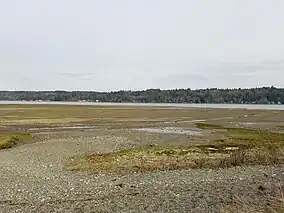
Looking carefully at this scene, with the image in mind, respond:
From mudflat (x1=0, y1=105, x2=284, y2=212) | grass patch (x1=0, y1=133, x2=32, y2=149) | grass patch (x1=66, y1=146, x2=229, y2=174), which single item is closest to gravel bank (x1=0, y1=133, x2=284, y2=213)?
mudflat (x1=0, y1=105, x2=284, y2=212)

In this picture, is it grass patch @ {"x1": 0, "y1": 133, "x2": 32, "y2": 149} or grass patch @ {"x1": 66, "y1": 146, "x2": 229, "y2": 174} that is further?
grass patch @ {"x1": 0, "y1": 133, "x2": 32, "y2": 149}

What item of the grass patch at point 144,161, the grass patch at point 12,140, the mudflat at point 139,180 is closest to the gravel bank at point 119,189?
the mudflat at point 139,180

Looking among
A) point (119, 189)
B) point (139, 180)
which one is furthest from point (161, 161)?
point (119, 189)

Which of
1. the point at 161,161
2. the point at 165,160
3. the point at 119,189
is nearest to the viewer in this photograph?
the point at 119,189

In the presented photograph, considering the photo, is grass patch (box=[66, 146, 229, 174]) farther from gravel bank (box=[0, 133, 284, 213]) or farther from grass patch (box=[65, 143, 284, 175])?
gravel bank (box=[0, 133, 284, 213])

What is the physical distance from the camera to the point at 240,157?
2142 cm

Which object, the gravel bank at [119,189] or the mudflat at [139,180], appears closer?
the mudflat at [139,180]

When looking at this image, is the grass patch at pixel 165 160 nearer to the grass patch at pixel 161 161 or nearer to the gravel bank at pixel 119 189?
the grass patch at pixel 161 161

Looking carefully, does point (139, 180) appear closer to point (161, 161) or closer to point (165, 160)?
point (161, 161)

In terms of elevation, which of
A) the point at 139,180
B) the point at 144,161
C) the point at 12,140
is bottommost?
the point at 12,140

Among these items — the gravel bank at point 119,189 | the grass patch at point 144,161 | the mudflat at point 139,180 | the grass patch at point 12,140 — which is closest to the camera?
the mudflat at point 139,180

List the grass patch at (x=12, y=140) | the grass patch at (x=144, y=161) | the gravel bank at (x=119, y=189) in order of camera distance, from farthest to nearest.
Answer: the grass patch at (x=12, y=140) → the grass patch at (x=144, y=161) → the gravel bank at (x=119, y=189)

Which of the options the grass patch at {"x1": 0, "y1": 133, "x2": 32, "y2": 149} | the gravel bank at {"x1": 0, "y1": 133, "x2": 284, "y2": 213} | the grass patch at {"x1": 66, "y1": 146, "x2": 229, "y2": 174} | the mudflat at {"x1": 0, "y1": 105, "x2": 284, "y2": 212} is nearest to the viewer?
the mudflat at {"x1": 0, "y1": 105, "x2": 284, "y2": 212}

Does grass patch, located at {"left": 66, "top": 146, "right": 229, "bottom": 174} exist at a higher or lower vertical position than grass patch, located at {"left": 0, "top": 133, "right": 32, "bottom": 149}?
higher
